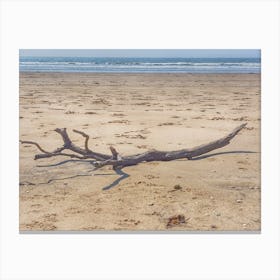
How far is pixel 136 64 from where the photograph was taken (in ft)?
17.1

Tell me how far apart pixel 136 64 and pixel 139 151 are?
91 cm

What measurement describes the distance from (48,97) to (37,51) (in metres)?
0.71

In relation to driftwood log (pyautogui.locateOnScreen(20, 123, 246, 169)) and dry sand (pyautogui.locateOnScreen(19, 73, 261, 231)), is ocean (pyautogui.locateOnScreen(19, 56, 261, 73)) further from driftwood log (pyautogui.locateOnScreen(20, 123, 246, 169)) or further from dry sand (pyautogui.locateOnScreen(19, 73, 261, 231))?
driftwood log (pyautogui.locateOnScreen(20, 123, 246, 169))

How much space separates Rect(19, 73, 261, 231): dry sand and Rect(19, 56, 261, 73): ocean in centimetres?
11

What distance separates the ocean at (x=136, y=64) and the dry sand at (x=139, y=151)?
114 millimetres

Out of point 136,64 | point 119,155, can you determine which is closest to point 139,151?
point 119,155

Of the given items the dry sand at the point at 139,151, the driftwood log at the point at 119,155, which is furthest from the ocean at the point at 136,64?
the driftwood log at the point at 119,155

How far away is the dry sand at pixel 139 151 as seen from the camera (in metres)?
4.87

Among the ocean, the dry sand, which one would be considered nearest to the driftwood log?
the dry sand

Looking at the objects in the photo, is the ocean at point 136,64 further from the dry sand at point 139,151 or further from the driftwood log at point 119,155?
the driftwood log at point 119,155

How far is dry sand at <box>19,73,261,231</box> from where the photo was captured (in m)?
4.87
